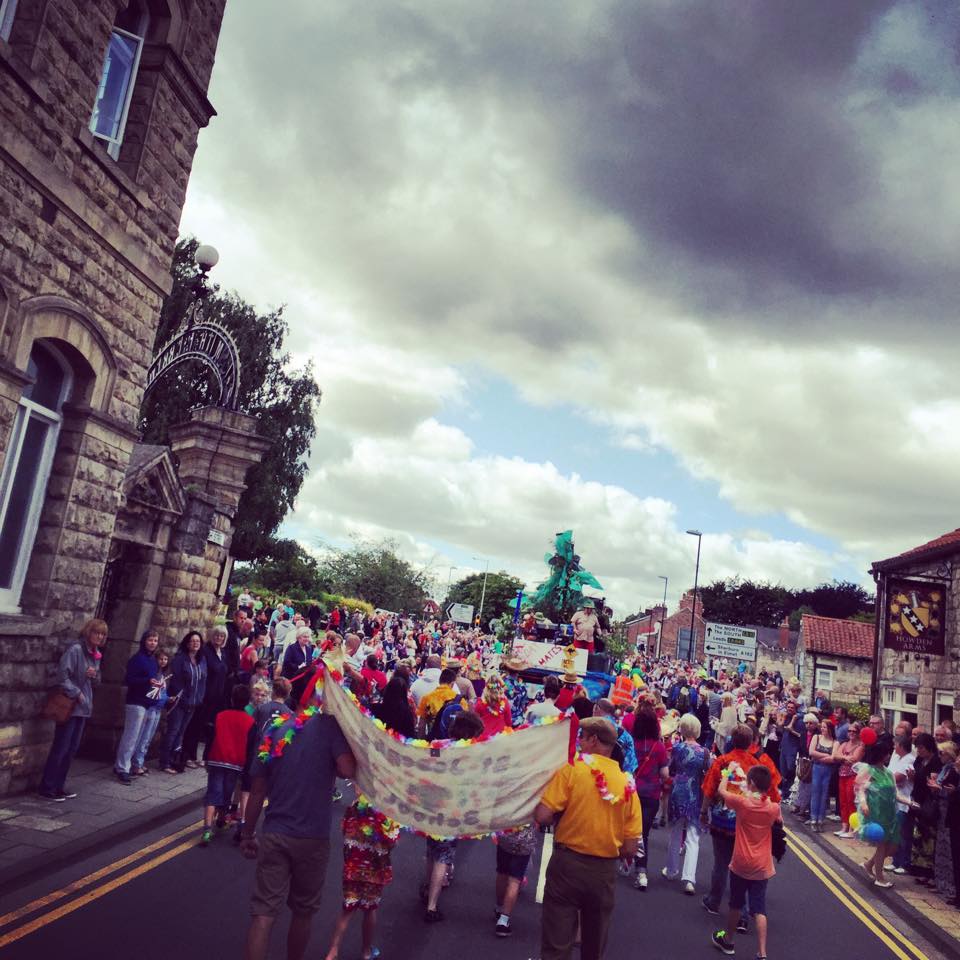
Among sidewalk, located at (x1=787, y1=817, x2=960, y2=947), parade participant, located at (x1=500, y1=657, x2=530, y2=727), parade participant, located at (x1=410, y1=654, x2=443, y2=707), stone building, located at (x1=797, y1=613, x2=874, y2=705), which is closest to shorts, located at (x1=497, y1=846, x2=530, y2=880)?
sidewalk, located at (x1=787, y1=817, x2=960, y2=947)

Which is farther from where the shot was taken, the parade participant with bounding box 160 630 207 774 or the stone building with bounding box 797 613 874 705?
the stone building with bounding box 797 613 874 705

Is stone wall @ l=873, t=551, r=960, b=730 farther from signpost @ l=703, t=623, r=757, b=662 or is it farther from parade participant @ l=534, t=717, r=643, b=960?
signpost @ l=703, t=623, r=757, b=662

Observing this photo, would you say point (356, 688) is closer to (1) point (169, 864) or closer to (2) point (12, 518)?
(1) point (169, 864)

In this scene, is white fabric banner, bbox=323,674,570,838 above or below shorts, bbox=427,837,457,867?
above

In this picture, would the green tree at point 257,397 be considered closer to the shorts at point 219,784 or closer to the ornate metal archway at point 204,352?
the ornate metal archway at point 204,352

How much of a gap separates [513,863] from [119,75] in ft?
30.6

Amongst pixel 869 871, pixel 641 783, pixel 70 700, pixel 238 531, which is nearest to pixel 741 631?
pixel 238 531

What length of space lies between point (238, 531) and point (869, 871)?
2985 centimetres

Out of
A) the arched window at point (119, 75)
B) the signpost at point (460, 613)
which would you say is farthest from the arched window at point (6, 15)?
the signpost at point (460, 613)

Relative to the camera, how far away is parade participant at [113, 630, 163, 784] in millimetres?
9602

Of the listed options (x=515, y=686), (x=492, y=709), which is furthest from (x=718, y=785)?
(x=515, y=686)

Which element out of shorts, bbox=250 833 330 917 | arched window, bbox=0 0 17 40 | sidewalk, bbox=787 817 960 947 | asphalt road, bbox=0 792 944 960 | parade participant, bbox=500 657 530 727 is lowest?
sidewalk, bbox=787 817 960 947

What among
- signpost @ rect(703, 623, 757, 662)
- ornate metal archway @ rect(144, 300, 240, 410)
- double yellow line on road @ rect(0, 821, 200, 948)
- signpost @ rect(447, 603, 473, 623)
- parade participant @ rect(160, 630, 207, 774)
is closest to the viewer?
double yellow line on road @ rect(0, 821, 200, 948)

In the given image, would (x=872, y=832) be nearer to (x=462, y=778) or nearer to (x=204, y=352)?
(x=462, y=778)
